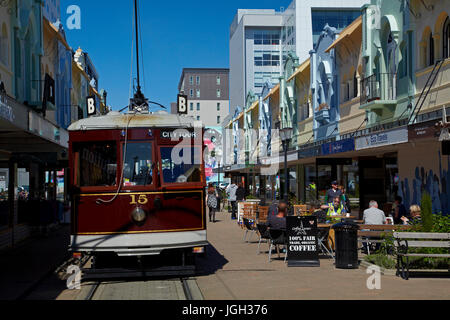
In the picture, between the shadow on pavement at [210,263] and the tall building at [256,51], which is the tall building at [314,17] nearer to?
the tall building at [256,51]

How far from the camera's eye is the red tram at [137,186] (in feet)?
35.6

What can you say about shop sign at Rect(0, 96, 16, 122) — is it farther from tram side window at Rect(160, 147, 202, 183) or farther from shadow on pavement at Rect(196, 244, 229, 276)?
shadow on pavement at Rect(196, 244, 229, 276)

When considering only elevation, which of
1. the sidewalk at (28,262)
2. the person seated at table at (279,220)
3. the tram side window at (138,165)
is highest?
the tram side window at (138,165)

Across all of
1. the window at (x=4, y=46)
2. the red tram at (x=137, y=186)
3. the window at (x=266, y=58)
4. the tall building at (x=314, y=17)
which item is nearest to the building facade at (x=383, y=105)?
the red tram at (x=137, y=186)

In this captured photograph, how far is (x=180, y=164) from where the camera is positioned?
1115cm

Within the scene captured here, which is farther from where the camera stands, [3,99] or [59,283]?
[59,283]

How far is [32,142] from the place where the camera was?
15.2 meters

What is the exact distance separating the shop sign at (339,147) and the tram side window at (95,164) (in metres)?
9.68

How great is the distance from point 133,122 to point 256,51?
3133 inches

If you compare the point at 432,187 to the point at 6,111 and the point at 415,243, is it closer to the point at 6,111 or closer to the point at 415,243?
the point at 415,243

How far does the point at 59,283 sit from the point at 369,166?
1609 centimetres

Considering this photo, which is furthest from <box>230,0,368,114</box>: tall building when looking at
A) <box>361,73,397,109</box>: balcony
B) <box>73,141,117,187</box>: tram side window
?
<box>73,141,117,187</box>: tram side window
